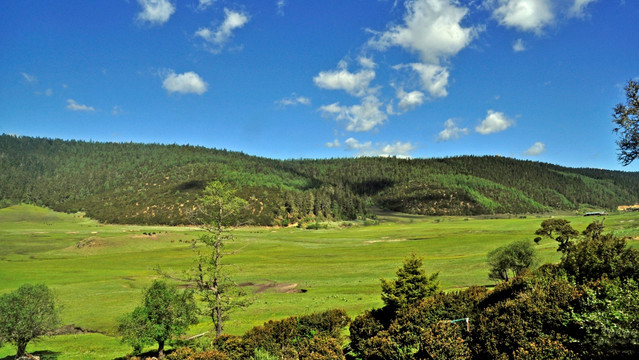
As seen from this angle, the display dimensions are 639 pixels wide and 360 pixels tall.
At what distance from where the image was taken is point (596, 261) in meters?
26.7

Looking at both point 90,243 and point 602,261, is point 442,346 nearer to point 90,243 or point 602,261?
point 602,261

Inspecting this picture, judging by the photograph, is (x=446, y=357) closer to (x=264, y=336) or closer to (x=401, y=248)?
(x=264, y=336)

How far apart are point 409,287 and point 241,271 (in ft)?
182

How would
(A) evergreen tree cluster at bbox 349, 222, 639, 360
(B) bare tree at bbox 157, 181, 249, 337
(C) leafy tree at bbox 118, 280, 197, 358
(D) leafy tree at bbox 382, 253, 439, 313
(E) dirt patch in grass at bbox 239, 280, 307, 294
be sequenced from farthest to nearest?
(E) dirt patch in grass at bbox 239, 280, 307, 294 → (D) leafy tree at bbox 382, 253, 439, 313 → (B) bare tree at bbox 157, 181, 249, 337 → (C) leafy tree at bbox 118, 280, 197, 358 → (A) evergreen tree cluster at bbox 349, 222, 639, 360

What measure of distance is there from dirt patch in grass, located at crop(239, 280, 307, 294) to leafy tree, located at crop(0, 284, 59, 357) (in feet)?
107

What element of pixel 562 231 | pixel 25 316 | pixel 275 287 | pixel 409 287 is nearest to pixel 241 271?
pixel 275 287

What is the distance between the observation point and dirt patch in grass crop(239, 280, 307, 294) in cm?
6266

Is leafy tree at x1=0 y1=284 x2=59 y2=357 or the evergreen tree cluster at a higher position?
the evergreen tree cluster

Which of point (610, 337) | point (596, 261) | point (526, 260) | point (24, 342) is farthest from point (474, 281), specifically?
point (24, 342)

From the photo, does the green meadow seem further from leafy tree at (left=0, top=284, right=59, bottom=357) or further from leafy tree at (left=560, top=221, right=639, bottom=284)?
leafy tree at (left=560, top=221, right=639, bottom=284)

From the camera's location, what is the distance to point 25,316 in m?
33.7

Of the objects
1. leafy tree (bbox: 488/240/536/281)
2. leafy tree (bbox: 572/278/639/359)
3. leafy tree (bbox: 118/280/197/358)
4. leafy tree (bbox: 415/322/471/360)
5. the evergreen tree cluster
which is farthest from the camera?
leafy tree (bbox: 488/240/536/281)

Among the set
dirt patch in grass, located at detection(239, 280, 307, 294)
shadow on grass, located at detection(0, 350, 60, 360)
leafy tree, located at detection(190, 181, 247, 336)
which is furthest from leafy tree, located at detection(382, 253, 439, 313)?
shadow on grass, located at detection(0, 350, 60, 360)

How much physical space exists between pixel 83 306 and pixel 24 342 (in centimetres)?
2235
